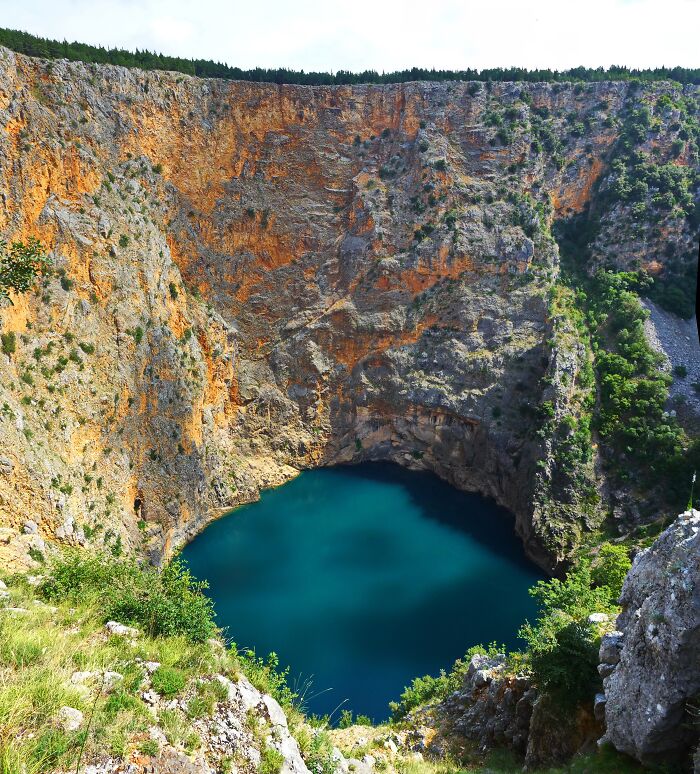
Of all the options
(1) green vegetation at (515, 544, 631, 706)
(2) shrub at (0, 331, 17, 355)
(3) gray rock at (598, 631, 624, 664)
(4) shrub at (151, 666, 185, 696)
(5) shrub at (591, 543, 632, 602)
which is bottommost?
(5) shrub at (591, 543, 632, 602)

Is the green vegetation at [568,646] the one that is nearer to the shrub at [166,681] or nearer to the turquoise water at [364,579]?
the turquoise water at [364,579]

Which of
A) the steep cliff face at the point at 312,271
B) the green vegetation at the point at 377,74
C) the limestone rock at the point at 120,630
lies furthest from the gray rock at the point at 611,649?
the green vegetation at the point at 377,74

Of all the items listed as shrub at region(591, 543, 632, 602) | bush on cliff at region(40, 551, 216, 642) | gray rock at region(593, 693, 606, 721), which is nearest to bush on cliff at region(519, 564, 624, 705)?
gray rock at region(593, 693, 606, 721)

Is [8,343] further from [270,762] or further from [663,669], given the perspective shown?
[663,669]

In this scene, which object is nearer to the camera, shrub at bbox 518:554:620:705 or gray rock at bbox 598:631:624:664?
gray rock at bbox 598:631:624:664

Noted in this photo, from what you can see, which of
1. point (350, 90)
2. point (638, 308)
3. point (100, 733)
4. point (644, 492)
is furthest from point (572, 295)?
point (100, 733)

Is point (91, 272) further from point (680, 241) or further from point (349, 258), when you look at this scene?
point (680, 241)

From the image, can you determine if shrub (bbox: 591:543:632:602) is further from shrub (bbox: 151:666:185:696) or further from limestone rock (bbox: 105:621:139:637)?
limestone rock (bbox: 105:621:139:637)
